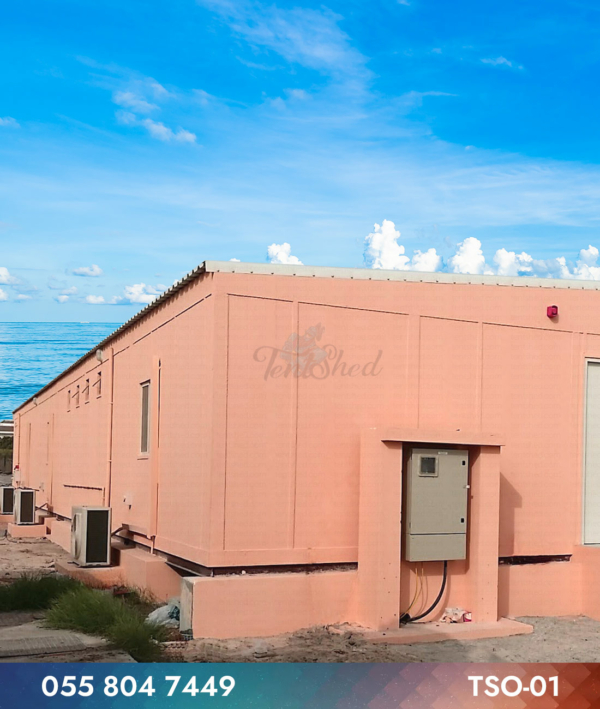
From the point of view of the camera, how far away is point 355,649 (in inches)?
356

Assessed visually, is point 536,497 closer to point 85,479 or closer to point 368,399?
point 368,399

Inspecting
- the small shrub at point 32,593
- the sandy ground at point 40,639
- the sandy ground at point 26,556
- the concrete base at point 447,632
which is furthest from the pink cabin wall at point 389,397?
the sandy ground at point 26,556

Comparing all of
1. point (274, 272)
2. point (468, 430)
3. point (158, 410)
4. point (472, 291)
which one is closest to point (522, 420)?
point (468, 430)

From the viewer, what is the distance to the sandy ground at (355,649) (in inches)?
340

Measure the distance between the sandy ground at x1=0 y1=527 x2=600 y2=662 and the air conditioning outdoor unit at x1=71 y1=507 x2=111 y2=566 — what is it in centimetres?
266

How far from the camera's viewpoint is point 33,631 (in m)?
9.27

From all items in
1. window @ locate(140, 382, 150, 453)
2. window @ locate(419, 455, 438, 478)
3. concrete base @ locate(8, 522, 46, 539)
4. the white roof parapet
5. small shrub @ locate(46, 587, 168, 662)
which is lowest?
concrete base @ locate(8, 522, 46, 539)

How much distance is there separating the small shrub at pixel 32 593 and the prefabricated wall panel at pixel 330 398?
1342 mm

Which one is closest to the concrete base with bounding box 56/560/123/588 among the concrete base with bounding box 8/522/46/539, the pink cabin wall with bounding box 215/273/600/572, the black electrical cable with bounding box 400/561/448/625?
the pink cabin wall with bounding box 215/273/600/572

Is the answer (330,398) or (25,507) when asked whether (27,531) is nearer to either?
(25,507)

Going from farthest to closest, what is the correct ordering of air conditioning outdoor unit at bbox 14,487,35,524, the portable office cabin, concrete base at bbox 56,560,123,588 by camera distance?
air conditioning outdoor unit at bbox 14,487,35,524
concrete base at bbox 56,560,123,588
the portable office cabin

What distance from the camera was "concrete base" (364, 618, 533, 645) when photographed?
951 centimetres

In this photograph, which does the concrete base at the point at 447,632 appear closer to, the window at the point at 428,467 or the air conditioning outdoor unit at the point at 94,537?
the window at the point at 428,467

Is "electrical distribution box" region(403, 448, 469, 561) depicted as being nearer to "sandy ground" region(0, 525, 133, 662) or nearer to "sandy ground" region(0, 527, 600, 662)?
"sandy ground" region(0, 527, 600, 662)
